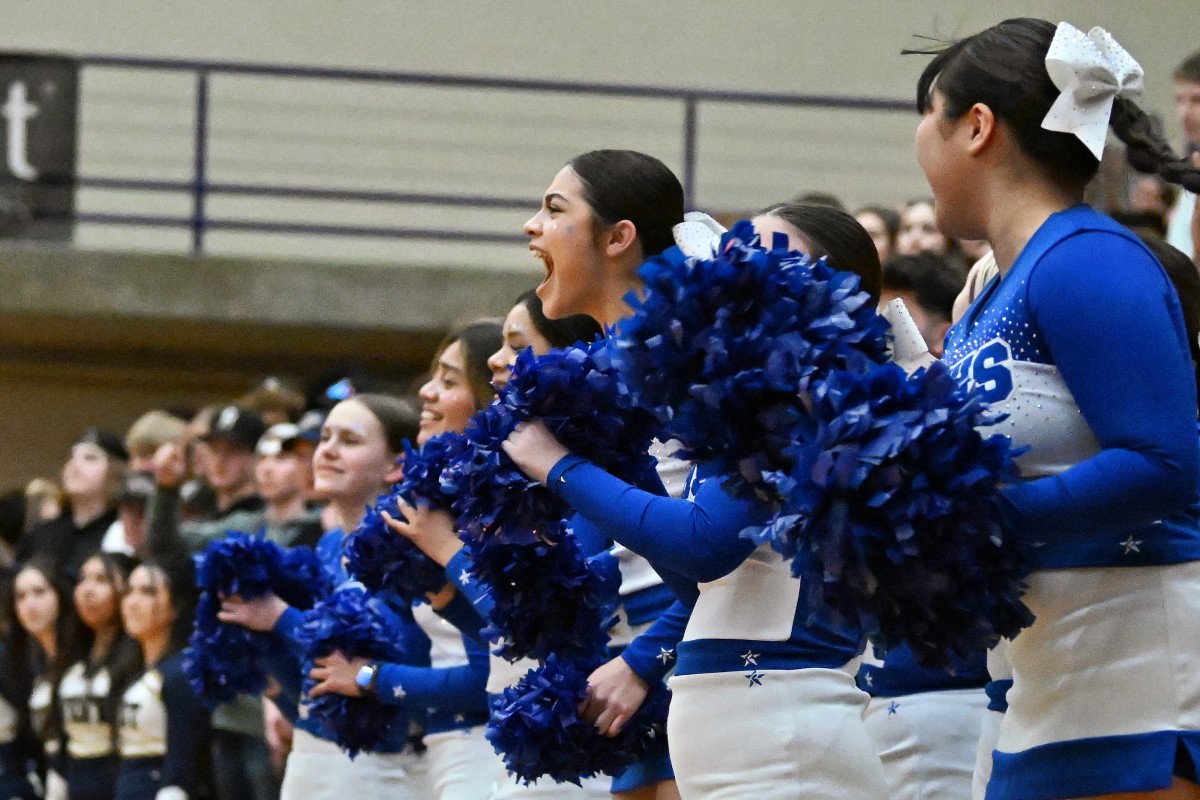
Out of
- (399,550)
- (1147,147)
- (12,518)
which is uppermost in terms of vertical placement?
(1147,147)

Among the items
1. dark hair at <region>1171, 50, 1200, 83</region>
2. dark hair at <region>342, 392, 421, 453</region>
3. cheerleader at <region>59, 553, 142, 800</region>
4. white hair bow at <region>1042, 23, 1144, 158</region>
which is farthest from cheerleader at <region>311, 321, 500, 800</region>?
cheerleader at <region>59, 553, 142, 800</region>

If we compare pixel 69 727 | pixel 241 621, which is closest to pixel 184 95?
pixel 69 727

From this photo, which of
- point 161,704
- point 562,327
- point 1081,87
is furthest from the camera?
point 161,704

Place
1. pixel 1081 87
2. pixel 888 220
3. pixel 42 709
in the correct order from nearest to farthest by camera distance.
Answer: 1. pixel 1081 87
2. pixel 888 220
3. pixel 42 709

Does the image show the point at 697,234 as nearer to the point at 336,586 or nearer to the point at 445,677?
the point at 445,677

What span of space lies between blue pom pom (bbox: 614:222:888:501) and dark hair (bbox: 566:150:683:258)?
98 centimetres

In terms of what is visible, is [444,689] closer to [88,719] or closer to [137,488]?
[88,719]

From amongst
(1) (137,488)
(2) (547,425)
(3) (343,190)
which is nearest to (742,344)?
(2) (547,425)

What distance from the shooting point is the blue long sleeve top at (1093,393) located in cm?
192

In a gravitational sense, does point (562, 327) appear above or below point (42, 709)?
above

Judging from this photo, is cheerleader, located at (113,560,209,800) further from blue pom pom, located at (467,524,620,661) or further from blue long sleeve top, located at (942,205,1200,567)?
blue long sleeve top, located at (942,205,1200,567)

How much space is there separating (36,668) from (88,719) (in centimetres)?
64

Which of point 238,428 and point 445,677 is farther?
point 238,428

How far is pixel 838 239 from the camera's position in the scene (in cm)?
266
